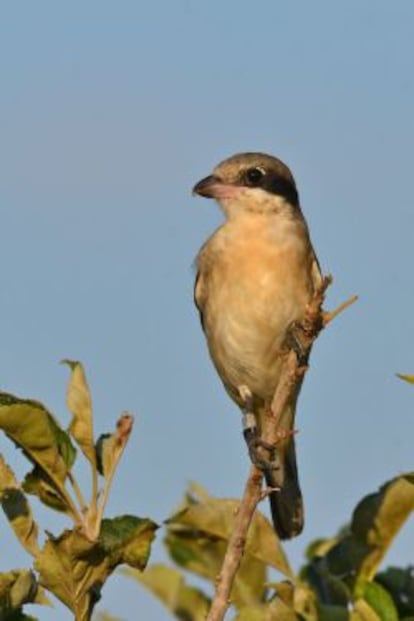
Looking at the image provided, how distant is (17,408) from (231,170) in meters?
3.84

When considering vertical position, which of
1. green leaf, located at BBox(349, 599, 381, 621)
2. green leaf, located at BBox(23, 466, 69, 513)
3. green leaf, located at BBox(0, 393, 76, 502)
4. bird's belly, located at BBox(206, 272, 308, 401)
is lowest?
green leaf, located at BBox(349, 599, 381, 621)

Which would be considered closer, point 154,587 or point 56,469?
point 56,469

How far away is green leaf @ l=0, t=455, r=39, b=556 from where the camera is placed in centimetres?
301

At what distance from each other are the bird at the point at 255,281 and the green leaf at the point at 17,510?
3.12 m

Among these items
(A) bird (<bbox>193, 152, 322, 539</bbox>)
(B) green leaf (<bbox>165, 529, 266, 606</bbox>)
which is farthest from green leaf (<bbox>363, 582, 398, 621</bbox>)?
(A) bird (<bbox>193, 152, 322, 539</bbox>)

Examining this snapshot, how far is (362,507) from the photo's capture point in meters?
3.66

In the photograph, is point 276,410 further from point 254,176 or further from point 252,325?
point 254,176

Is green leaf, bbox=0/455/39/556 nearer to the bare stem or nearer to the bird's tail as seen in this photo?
the bare stem

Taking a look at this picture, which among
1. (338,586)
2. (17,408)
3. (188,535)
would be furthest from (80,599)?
(188,535)

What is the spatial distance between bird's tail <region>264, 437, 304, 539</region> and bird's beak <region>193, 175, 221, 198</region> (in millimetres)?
1521

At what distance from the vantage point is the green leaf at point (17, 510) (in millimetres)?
3014

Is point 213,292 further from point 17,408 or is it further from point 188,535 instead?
point 17,408

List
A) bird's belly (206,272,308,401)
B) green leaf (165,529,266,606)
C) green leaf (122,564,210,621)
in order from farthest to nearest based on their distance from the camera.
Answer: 1. bird's belly (206,272,308,401)
2. green leaf (122,564,210,621)
3. green leaf (165,529,266,606)

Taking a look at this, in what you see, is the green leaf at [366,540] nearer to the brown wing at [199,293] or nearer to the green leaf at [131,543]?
the green leaf at [131,543]
